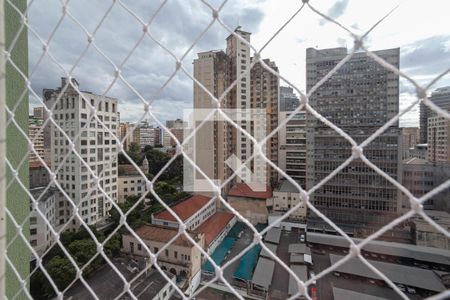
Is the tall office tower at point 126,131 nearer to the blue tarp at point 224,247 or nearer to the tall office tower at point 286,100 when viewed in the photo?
the blue tarp at point 224,247

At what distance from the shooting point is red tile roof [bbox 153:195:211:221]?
497 centimetres

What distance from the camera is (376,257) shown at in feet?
15.7

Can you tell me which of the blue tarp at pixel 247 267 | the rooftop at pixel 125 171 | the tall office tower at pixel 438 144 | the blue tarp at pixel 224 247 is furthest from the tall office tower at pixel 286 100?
the blue tarp at pixel 247 267

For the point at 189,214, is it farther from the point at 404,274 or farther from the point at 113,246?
the point at 404,274

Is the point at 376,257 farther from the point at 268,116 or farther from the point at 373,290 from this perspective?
the point at 268,116

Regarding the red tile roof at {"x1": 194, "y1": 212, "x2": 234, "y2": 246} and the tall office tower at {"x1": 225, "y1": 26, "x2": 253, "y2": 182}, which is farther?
the tall office tower at {"x1": 225, "y1": 26, "x2": 253, "y2": 182}

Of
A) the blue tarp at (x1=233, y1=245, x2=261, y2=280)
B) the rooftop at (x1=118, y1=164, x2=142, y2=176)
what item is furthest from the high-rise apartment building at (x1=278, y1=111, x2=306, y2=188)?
the rooftop at (x1=118, y1=164, x2=142, y2=176)

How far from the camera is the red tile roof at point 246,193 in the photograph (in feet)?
22.7

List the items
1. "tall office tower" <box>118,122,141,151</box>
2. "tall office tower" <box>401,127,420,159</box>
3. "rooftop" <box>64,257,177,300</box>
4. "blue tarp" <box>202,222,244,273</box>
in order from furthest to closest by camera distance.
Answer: "tall office tower" <box>401,127,420,159</box> → "blue tarp" <box>202,222,244,273</box> → "rooftop" <box>64,257,177,300</box> → "tall office tower" <box>118,122,141,151</box>

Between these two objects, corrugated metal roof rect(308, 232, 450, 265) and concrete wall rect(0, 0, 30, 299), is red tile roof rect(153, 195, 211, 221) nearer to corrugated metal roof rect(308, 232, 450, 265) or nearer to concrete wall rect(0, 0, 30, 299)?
corrugated metal roof rect(308, 232, 450, 265)

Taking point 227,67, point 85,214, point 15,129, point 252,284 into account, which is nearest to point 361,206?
point 252,284

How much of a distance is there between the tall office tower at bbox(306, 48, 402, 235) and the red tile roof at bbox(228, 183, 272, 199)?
1.26m

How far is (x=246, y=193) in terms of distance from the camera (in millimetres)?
7027

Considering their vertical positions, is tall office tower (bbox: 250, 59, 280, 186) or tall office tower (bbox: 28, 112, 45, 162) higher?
tall office tower (bbox: 250, 59, 280, 186)
